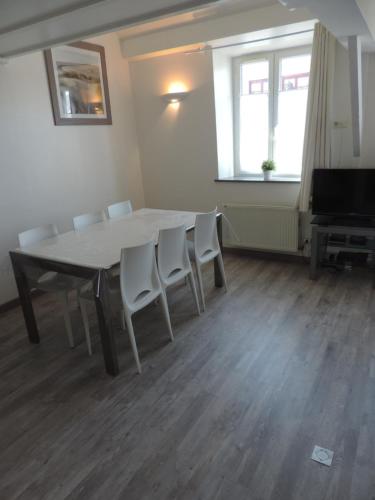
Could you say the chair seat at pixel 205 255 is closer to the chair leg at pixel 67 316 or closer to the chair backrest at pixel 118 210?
the chair backrest at pixel 118 210

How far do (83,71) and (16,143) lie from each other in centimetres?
120

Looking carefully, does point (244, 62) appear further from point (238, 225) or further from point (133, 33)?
point (238, 225)

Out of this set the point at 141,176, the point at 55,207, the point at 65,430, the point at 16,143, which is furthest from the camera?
the point at 141,176

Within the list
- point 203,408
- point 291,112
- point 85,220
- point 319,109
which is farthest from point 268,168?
point 203,408

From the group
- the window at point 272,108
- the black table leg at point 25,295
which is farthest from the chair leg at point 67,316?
the window at point 272,108

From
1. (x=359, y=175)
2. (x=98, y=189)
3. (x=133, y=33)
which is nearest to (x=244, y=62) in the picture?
(x=133, y=33)

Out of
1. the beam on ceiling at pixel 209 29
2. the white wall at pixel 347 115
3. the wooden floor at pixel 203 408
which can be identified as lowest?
the wooden floor at pixel 203 408

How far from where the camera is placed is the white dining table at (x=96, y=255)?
2295 millimetres

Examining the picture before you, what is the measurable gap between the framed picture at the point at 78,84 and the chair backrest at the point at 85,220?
45.5 inches

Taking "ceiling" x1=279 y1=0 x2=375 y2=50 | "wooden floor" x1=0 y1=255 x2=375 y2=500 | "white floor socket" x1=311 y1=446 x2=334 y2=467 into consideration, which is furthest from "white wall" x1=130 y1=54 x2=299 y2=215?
"white floor socket" x1=311 y1=446 x2=334 y2=467

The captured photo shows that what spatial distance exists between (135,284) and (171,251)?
0.50m

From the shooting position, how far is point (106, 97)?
4.28 m

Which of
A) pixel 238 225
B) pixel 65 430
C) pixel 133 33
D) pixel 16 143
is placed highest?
pixel 133 33

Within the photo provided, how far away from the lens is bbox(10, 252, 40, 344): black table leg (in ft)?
8.82
